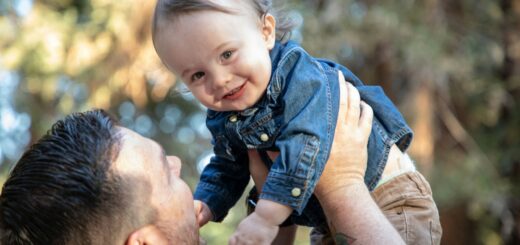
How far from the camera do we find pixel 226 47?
233cm

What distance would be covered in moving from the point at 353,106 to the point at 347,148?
0.55ft

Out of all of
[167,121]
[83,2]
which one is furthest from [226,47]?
[167,121]

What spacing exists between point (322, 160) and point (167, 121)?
9482 mm

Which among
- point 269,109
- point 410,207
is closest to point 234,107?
point 269,109

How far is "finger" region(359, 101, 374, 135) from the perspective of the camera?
251 centimetres

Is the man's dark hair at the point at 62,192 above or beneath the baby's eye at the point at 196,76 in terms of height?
beneath

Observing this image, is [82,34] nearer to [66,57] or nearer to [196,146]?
[66,57]

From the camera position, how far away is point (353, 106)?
2533 millimetres

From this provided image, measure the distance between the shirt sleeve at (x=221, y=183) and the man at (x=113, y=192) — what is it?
0.27 meters

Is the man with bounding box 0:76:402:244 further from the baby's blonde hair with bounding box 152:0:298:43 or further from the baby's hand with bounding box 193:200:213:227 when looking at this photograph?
the baby's blonde hair with bounding box 152:0:298:43

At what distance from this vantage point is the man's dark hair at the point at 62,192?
6.96ft

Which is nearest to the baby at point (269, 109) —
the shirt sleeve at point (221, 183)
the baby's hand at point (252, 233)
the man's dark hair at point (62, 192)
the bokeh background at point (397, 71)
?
the baby's hand at point (252, 233)

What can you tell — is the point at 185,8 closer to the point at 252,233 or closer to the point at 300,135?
the point at 300,135

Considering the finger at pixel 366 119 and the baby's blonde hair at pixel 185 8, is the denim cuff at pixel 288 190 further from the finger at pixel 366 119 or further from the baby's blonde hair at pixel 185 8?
the baby's blonde hair at pixel 185 8
